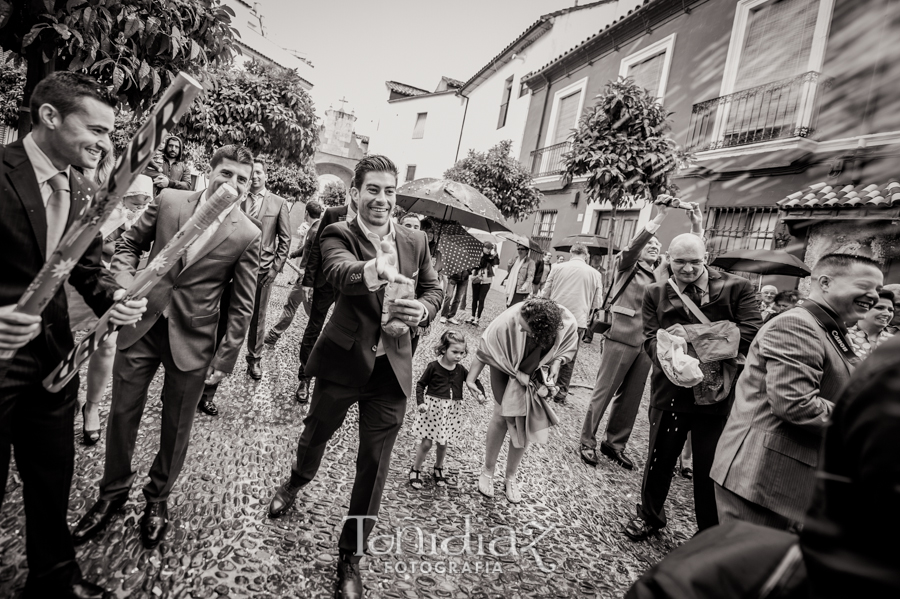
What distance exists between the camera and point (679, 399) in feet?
11.3

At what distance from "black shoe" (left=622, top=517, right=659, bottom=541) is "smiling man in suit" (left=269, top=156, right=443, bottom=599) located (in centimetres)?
205

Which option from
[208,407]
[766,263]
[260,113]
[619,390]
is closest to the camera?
[208,407]

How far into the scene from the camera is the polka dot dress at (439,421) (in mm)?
3648

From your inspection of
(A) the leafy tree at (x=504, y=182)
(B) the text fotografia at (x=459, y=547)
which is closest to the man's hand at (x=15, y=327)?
(B) the text fotografia at (x=459, y=547)

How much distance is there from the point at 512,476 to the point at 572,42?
2063cm

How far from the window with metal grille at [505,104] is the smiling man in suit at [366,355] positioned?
78.0 feet

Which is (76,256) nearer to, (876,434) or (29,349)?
(29,349)

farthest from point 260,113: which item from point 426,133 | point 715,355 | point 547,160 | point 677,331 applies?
point 426,133

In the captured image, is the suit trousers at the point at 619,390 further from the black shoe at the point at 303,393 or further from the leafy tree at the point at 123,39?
the leafy tree at the point at 123,39

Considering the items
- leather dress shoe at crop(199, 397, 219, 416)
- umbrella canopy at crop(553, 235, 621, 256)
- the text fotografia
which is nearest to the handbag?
the text fotografia

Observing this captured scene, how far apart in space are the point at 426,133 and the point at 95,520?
110 feet

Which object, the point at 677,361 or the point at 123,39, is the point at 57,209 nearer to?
the point at 123,39

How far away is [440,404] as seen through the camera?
3.72 meters

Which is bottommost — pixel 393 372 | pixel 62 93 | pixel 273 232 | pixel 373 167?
pixel 393 372
